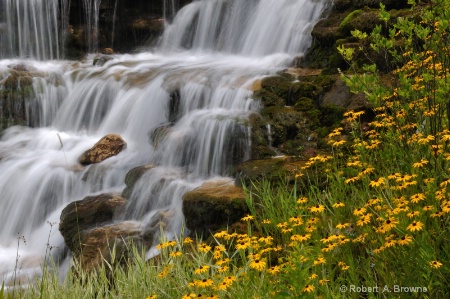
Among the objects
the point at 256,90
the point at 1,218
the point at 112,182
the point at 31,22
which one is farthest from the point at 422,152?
the point at 31,22

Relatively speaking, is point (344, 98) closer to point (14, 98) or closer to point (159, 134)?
point (159, 134)

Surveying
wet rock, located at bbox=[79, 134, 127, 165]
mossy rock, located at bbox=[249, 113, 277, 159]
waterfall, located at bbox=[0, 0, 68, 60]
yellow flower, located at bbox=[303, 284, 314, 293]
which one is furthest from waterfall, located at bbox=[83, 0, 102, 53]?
yellow flower, located at bbox=[303, 284, 314, 293]

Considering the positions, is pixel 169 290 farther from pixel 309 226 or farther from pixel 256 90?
pixel 256 90

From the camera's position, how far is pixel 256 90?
902 cm

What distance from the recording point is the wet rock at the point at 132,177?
798cm

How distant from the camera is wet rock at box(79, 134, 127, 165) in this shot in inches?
389

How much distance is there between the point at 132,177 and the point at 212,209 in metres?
2.48

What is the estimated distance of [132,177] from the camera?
26.9ft

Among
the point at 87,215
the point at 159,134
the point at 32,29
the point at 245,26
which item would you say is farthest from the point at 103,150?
the point at 32,29

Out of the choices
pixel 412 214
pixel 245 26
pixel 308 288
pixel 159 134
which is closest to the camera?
pixel 308 288

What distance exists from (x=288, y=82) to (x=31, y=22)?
10.3m

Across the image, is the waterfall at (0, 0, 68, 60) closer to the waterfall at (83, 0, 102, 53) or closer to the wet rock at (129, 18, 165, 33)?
the waterfall at (83, 0, 102, 53)

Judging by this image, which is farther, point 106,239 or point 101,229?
point 101,229

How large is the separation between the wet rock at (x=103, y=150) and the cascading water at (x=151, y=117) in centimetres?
21
